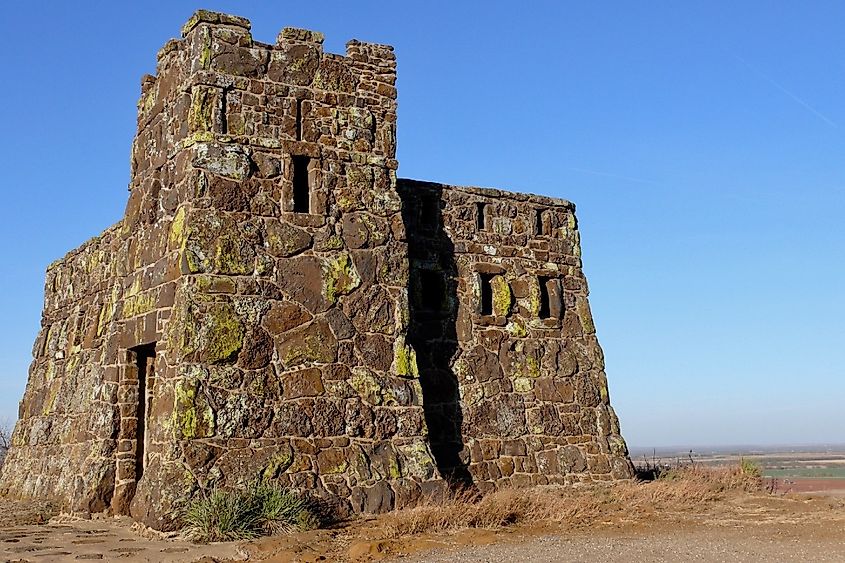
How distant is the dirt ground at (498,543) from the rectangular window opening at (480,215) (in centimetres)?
566

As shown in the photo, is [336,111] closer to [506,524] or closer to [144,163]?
[144,163]

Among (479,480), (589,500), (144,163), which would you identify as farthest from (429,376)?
(144,163)

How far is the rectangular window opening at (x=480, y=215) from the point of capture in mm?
14898

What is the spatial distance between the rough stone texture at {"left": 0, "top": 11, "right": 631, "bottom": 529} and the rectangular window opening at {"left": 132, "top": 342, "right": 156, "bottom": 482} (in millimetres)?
26

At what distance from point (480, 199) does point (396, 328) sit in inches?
148

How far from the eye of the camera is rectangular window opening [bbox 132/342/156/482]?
39.0ft

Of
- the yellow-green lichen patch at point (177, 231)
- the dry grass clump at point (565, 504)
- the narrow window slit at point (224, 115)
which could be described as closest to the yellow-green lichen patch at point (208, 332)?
the yellow-green lichen patch at point (177, 231)

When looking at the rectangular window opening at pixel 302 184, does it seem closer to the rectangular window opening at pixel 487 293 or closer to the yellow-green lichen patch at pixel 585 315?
the rectangular window opening at pixel 487 293

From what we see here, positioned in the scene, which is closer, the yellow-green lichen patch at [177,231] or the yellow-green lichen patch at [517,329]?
the yellow-green lichen patch at [177,231]

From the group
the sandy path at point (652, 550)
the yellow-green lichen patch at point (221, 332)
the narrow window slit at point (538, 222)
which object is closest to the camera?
the sandy path at point (652, 550)

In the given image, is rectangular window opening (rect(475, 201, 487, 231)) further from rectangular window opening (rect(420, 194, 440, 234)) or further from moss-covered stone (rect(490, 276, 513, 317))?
moss-covered stone (rect(490, 276, 513, 317))

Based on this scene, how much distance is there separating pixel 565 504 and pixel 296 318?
13.8 ft

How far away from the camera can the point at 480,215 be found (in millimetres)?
15008

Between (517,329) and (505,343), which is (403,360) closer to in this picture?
(505,343)
